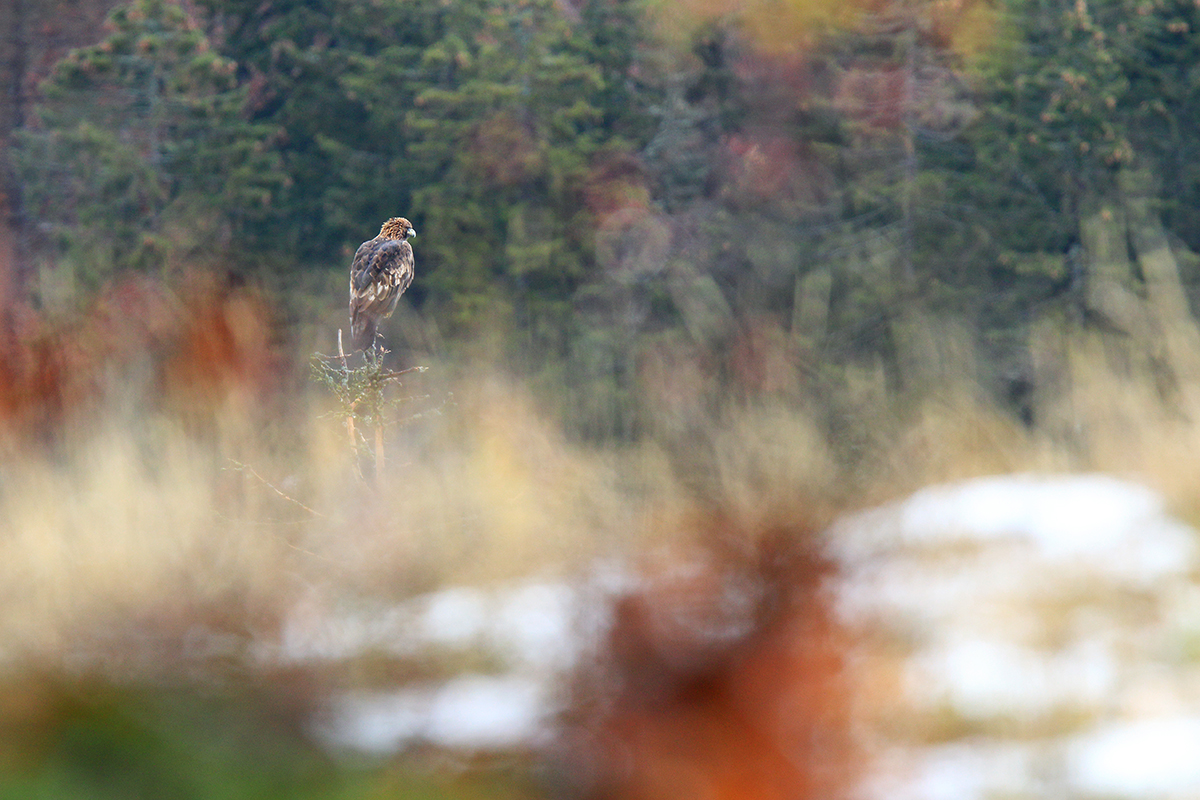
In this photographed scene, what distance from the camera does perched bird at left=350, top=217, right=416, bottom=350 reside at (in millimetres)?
5793

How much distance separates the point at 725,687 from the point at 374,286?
120 inches

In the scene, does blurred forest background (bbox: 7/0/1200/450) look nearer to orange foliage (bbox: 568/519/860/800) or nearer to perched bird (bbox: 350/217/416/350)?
perched bird (bbox: 350/217/416/350)

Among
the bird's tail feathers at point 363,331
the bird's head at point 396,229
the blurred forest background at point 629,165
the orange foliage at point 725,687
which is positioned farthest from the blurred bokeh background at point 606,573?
the blurred forest background at point 629,165

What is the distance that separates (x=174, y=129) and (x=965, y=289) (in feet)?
42.2

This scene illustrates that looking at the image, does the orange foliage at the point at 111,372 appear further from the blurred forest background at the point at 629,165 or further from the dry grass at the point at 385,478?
the blurred forest background at the point at 629,165

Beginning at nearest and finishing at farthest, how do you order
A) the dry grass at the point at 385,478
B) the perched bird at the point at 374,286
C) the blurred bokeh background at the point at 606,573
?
the blurred bokeh background at the point at 606,573 < the dry grass at the point at 385,478 < the perched bird at the point at 374,286

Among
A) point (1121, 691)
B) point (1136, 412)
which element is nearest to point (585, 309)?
point (1136, 412)

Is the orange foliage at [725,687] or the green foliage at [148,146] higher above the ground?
the green foliage at [148,146]

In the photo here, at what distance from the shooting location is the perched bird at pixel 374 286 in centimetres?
579

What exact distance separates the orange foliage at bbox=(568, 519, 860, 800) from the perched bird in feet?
8.32

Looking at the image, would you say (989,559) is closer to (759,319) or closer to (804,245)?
(759,319)

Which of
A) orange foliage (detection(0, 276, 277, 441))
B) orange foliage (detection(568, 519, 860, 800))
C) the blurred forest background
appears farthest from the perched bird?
the blurred forest background

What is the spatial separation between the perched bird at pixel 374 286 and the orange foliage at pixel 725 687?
254cm

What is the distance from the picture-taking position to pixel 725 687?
335 centimetres
